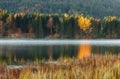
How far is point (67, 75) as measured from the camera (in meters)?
19.6

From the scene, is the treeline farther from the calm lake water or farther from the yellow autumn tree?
the calm lake water

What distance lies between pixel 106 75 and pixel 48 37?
498 ft

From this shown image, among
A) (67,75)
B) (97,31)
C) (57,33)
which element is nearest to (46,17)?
(57,33)

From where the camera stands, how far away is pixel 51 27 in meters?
173

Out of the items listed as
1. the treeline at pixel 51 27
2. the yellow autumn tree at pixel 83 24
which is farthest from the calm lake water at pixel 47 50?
the yellow autumn tree at pixel 83 24

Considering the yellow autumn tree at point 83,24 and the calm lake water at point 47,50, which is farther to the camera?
the yellow autumn tree at point 83,24

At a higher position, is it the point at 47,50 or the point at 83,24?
the point at 47,50

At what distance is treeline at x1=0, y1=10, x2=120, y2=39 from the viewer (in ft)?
562

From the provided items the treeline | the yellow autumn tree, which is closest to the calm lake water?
the treeline

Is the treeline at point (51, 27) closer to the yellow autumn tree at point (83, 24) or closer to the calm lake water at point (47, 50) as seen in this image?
the yellow autumn tree at point (83, 24)

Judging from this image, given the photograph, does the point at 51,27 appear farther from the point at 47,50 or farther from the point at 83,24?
the point at 47,50

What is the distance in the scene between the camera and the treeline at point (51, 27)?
562ft

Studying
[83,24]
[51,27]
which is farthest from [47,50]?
[83,24]

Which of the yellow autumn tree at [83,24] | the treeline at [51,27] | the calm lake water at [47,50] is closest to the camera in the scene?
the calm lake water at [47,50]
